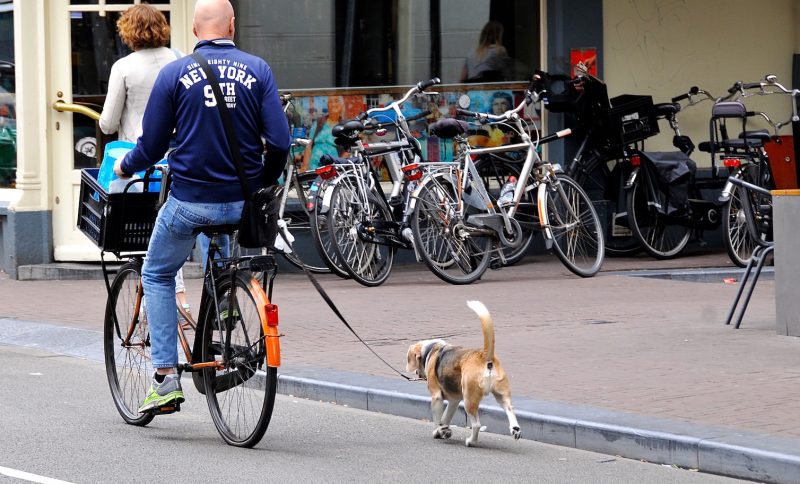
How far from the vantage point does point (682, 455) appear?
5.61 m

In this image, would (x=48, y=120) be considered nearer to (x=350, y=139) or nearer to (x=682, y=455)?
(x=350, y=139)

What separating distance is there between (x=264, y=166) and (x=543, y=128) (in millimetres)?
7836

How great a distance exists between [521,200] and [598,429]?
6.31 m

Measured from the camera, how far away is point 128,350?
656cm

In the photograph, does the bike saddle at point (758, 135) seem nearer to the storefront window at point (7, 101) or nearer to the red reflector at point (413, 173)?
the red reflector at point (413, 173)

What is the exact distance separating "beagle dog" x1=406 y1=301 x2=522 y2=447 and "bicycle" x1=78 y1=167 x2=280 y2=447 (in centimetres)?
79

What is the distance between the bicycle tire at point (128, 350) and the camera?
6.46 metres

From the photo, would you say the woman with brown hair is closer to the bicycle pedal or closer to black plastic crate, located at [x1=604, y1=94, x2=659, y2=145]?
the bicycle pedal

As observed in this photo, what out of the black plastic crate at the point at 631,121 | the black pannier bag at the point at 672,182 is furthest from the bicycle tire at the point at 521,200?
the black pannier bag at the point at 672,182

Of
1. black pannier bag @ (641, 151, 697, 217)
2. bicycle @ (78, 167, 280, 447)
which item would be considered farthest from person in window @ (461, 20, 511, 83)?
bicycle @ (78, 167, 280, 447)

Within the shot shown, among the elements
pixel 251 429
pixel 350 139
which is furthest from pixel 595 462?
pixel 350 139

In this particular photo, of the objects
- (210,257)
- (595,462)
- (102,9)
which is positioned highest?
(102,9)

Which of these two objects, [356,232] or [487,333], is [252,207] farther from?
[356,232]

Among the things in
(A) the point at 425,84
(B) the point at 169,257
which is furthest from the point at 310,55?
(B) the point at 169,257
